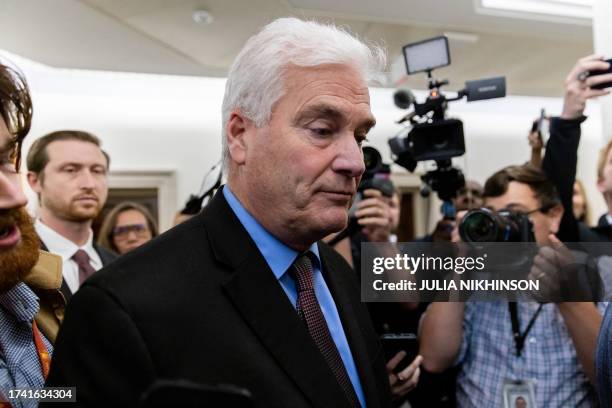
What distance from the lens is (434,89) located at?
171cm

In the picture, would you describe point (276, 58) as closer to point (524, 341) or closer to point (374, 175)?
point (374, 175)

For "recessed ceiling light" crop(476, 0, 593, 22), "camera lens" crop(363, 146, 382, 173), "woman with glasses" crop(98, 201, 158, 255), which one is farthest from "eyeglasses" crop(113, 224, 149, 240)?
"recessed ceiling light" crop(476, 0, 593, 22)

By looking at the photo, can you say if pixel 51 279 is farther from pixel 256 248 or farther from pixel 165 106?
pixel 165 106

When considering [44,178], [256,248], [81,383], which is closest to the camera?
[81,383]

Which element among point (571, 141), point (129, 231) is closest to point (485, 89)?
point (571, 141)

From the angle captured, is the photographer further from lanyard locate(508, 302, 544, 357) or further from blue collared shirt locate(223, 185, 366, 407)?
blue collared shirt locate(223, 185, 366, 407)

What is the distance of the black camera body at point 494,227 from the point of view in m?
1.30

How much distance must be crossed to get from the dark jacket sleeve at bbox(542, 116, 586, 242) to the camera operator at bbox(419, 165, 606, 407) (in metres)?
0.10

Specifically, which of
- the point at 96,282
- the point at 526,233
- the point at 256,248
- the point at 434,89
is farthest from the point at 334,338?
the point at 434,89

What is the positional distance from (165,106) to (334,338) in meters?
3.84

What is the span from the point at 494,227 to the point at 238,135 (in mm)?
707

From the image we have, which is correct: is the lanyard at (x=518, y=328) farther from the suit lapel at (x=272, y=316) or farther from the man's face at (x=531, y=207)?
the suit lapel at (x=272, y=316)

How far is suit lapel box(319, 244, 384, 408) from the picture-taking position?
934 millimetres

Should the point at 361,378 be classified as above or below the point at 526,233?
below
